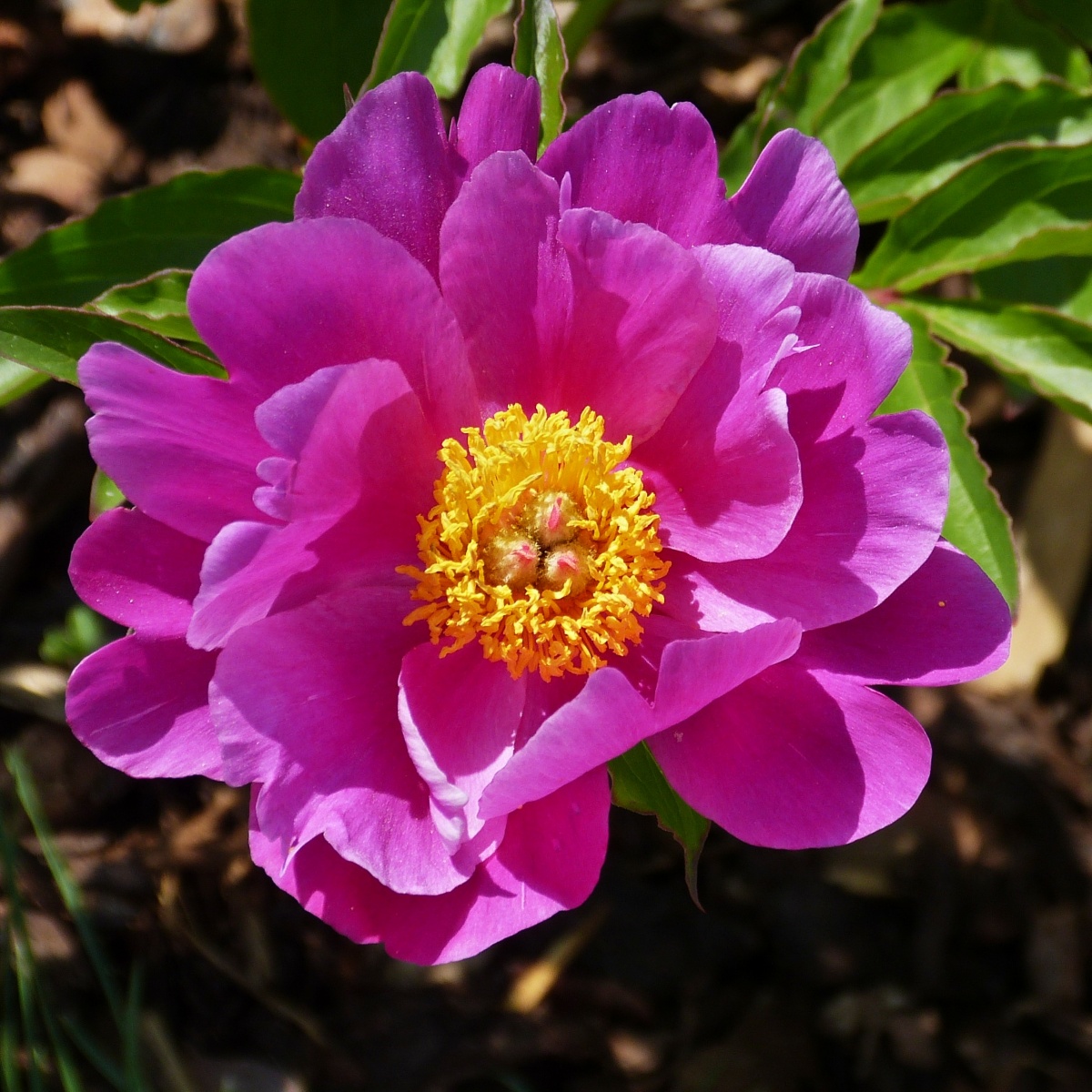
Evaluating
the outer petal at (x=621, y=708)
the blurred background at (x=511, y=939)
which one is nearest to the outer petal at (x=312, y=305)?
the outer petal at (x=621, y=708)

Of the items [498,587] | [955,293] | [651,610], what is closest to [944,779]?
[955,293]

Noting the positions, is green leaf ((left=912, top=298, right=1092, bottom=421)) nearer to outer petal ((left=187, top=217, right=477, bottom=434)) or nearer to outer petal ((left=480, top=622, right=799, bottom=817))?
outer petal ((left=480, top=622, right=799, bottom=817))

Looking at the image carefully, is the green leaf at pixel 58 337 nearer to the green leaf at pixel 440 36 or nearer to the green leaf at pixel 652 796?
the green leaf at pixel 440 36

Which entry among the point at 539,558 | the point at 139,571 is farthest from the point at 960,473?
the point at 139,571

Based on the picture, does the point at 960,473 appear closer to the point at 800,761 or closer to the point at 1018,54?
the point at 800,761

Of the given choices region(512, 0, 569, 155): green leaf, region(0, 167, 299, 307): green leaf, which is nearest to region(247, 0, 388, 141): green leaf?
region(0, 167, 299, 307): green leaf

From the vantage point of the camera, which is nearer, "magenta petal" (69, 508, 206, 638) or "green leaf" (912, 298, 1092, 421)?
"magenta petal" (69, 508, 206, 638)
